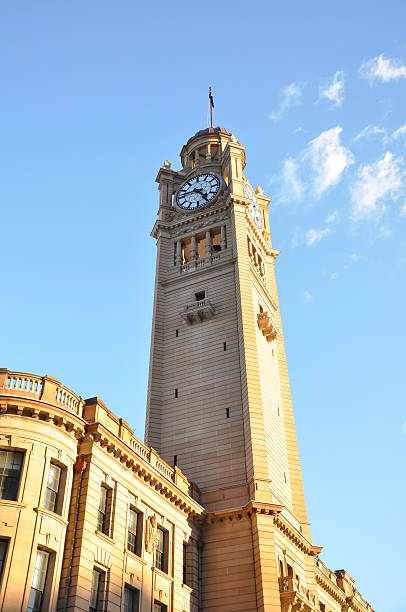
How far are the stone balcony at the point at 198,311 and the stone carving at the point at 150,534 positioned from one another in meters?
21.8

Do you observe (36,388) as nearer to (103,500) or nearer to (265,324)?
(103,500)

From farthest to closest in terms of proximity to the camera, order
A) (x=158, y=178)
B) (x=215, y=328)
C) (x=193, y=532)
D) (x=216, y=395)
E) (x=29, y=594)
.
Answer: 1. (x=158, y=178)
2. (x=215, y=328)
3. (x=216, y=395)
4. (x=193, y=532)
5. (x=29, y=594)

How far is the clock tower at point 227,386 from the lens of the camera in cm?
4353

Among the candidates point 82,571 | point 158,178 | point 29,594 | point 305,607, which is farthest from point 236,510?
point 158,178

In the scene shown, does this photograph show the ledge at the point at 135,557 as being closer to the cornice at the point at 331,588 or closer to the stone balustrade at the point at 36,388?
the stone balustrade at the point at 36,388

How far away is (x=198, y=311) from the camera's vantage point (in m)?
57.5

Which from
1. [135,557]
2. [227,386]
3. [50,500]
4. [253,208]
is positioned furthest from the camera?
[253,208]

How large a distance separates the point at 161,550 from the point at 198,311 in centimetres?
2252

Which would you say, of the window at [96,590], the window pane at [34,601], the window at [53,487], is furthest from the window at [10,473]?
the window at [96,590]

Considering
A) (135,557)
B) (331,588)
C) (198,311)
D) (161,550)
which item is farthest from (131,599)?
(331,588)

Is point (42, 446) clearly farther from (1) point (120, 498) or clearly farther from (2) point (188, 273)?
(2) point (188, 273)

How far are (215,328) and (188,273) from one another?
7.65m

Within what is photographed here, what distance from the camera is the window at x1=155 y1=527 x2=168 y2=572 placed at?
3919 centimetres

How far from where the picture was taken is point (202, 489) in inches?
1874
